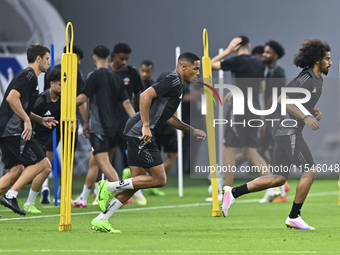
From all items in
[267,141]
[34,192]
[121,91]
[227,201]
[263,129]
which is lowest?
[34,192]

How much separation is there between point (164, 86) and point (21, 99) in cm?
195

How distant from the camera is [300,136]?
640 centimetres

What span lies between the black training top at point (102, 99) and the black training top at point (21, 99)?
163 cm

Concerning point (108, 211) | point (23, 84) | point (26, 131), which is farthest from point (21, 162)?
point (108, 211)

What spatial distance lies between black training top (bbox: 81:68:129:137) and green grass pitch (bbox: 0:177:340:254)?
118cm

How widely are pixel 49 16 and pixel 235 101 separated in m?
8.50

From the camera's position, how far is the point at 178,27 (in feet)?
55.2

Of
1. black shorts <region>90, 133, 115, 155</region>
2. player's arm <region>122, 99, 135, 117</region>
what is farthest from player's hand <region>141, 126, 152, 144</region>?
player's arm <region>122, 99, 135, 117</region>

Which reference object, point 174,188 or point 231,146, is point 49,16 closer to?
point 174,188

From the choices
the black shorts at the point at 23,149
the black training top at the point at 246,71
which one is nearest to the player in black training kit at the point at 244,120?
the black training top at the point at 246,71

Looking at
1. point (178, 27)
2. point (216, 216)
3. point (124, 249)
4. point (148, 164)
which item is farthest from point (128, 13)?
point (124, 249)

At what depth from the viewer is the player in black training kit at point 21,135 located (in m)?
6.96

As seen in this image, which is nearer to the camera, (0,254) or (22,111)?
(0,254)

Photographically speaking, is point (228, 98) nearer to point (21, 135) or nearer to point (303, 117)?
point (303, 117)
